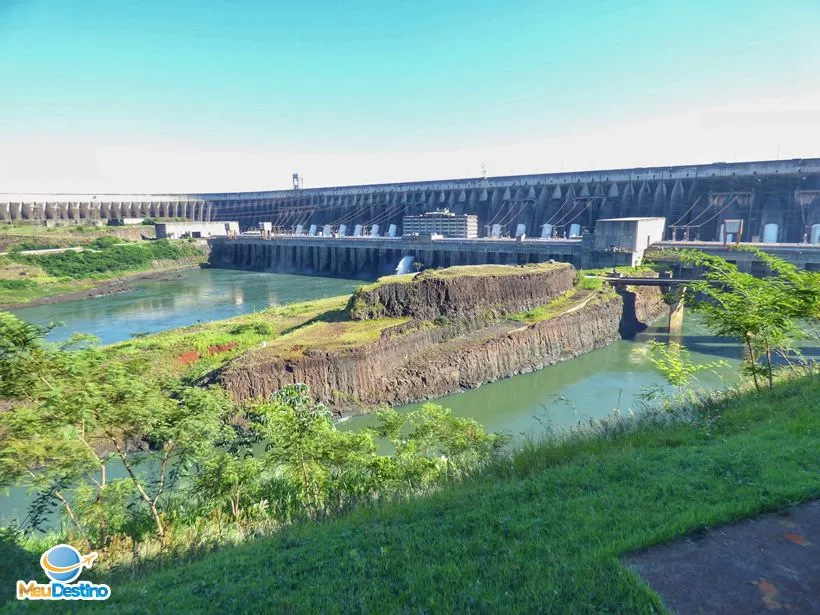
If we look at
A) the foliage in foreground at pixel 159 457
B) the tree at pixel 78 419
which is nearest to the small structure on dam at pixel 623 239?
the foliage in foreground at pixel 159 457

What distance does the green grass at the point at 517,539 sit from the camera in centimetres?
460

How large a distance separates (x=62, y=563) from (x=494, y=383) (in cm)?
2018

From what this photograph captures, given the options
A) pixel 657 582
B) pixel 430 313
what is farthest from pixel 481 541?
pixel 430 313

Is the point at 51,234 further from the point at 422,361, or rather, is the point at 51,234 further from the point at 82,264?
the point at 422,361

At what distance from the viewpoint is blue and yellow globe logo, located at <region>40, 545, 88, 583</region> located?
19.8 feet

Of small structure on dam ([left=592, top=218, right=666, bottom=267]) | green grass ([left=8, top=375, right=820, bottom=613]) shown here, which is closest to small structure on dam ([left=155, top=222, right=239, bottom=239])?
small structure on dam ([left=592, top=218, right=666, bottom=267])

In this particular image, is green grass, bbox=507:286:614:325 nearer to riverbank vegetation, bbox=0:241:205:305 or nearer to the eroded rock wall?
the eroded rock wall

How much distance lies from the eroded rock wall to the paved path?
20360mm

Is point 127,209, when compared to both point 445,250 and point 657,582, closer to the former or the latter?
point 445,250

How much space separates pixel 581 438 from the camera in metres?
9.59

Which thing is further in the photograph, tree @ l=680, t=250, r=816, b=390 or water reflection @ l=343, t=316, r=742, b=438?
water reflection @ l=343, t=316, r=742, b=438

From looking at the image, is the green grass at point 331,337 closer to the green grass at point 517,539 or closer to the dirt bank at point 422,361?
the dirt bank at point 422,361

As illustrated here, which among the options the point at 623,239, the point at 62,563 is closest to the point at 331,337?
the point at 62,563

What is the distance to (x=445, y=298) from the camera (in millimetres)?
26266
